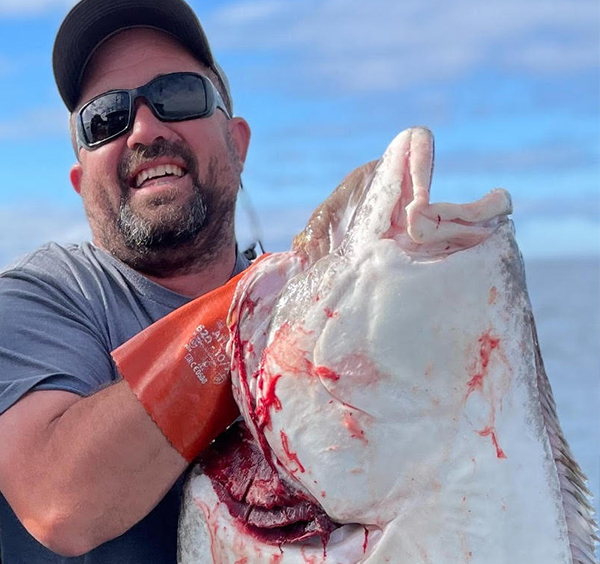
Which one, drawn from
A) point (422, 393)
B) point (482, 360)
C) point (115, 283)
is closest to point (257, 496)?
point (422, 393)

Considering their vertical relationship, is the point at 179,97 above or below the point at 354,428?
above

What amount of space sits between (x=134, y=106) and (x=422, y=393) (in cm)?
175

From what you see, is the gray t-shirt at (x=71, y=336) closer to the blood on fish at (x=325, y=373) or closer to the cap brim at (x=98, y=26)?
the cap brim at (x=98, y=26)

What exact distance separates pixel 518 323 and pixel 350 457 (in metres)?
0.40

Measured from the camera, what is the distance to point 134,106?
310 centimetres

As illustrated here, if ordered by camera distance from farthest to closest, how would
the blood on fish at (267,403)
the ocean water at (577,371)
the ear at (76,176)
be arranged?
the ocean water at (577,371) < the ear at (76,176) < the blood on fish at (267,403)

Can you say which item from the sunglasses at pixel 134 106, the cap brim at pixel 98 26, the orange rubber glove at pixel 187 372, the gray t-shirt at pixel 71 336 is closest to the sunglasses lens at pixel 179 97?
the sunglasses at pixel 134 106

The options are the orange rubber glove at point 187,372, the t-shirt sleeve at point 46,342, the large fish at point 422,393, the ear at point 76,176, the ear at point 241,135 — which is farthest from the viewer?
the ear at point 241,135

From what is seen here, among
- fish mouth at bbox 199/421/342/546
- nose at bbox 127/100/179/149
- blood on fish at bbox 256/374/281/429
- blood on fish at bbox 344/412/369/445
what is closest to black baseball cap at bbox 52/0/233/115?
nose at bbox 127/100/179/149

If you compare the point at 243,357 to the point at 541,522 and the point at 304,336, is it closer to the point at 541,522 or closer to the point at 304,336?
the point at 304,336

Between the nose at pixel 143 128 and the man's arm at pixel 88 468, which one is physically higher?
the nose at pixel 143 128

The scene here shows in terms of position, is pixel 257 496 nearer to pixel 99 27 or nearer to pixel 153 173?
pixel 153 173

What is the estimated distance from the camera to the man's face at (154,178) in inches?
123

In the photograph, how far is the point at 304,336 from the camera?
1.79 m
